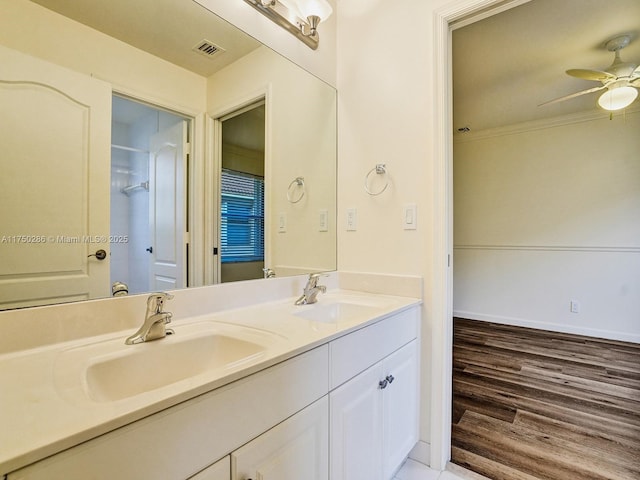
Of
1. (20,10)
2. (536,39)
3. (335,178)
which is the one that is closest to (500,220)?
(536,39)

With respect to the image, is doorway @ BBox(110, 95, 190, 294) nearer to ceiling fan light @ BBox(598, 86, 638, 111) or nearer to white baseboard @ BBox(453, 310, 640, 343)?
ceiling fan light @ BBox(598, 86, 638, 111)

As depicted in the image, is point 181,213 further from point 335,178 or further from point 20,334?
point 335,178

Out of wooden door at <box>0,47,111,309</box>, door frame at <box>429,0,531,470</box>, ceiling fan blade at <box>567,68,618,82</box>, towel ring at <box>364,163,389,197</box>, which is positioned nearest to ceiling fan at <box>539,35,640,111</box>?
ceiling fan blade at <box>567,68,618,82</box>

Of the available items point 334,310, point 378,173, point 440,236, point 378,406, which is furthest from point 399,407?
point 378,173

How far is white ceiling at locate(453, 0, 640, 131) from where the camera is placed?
2.02 m

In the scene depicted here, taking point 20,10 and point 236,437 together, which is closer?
point 236,437

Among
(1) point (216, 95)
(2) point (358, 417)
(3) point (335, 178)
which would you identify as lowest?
(2) point (358, 417)

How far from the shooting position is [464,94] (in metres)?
3.14

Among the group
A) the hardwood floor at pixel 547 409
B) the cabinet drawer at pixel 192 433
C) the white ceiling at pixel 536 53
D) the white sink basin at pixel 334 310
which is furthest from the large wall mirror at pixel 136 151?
the white ceiling at pixel 536 53

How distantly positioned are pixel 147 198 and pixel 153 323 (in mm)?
435

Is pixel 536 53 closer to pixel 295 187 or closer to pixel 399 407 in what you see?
pixel 295 187

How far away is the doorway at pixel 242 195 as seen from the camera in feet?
4.42

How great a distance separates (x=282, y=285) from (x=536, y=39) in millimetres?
2548

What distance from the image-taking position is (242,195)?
4.72 ft
